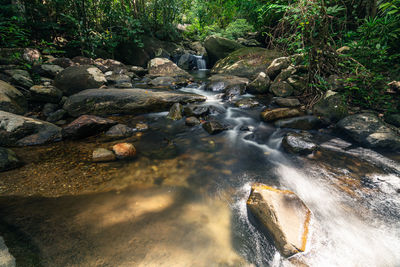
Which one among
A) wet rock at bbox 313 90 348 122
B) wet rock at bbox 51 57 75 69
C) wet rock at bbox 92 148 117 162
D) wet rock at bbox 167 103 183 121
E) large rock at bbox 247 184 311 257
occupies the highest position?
wet rock at bbox 313 90 348 122

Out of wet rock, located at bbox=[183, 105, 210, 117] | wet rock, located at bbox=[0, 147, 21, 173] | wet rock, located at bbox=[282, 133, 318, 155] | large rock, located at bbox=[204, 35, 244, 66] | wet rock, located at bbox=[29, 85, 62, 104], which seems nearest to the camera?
wet rock, located at bbox=[0, 147, 21, 173]

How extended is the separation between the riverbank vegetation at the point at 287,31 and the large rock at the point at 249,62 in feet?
2.69

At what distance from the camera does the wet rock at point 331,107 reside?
347cm

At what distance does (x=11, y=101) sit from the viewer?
351 centimetres

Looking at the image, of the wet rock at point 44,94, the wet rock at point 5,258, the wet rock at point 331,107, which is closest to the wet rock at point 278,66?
the wet rock at point 331,107

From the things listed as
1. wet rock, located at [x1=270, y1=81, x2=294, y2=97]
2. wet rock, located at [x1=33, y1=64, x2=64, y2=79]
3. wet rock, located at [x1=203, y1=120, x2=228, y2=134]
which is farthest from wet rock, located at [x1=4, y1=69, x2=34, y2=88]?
wet rock, located at [x1=270, y1=81, x2=294, y2=97]

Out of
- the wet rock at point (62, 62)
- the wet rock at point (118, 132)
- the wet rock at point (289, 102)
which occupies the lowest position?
the wet rock at point (118, 132)

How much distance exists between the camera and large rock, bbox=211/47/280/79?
7527 millimetres

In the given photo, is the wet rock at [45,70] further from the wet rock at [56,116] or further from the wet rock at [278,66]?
the wet rock at [278,66]

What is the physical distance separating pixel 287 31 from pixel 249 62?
13.9 ft

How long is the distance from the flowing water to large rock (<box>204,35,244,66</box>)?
30.2 ft

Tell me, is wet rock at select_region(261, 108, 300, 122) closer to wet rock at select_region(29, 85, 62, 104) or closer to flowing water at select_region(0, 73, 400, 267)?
flowing water at select_region(0, 73, 400, 267)

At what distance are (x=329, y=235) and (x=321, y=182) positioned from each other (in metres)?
0.88

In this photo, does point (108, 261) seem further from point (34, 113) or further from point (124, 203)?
point (34, 113)
